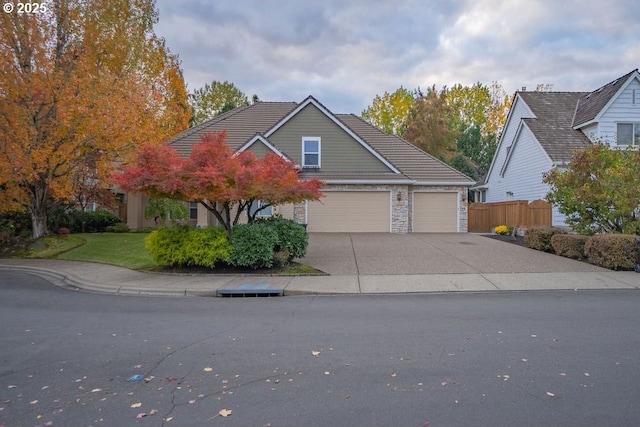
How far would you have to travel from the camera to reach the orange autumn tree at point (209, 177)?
11.8m

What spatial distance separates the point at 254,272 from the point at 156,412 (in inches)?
343

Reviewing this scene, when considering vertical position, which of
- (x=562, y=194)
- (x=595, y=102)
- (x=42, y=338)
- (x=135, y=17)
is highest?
(x=135, y=17)

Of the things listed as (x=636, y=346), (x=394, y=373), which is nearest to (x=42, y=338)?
(x=394, y=373)

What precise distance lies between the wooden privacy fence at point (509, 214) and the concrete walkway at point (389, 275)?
18.9 ft

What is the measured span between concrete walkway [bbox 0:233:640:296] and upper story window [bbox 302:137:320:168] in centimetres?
756

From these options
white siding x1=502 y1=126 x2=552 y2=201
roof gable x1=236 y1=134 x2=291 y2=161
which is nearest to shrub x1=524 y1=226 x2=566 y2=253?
white siding x1=502 y1=126 x2=552 y2=201

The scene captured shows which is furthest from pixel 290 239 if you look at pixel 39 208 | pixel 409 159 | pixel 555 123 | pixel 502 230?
pixel 555 123

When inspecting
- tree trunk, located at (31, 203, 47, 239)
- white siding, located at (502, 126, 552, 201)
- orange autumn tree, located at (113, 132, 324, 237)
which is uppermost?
white siding, located at (502, 126, 552, 201)

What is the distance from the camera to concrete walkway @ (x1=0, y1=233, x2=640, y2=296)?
1092 centimetres

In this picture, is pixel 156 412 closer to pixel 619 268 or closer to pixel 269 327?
pixel 269 327

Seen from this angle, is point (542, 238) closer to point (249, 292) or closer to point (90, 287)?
point (249, 292)

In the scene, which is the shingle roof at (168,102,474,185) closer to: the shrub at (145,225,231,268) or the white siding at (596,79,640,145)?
the white siding at (596,79,640,145)

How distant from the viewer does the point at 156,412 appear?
4.16m

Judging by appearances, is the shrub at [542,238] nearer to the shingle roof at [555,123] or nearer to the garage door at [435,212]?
the shingle roof at [555,123]
